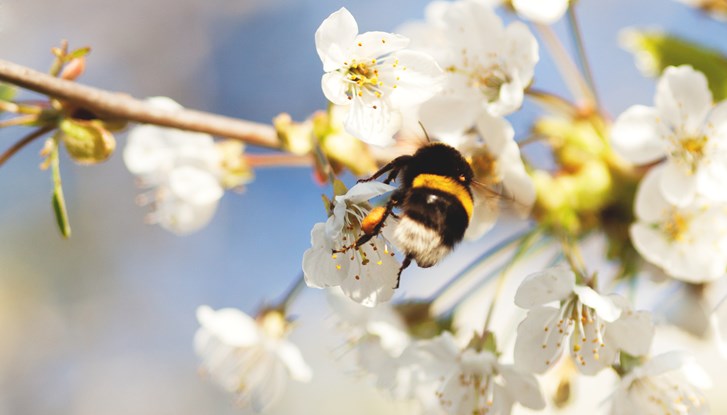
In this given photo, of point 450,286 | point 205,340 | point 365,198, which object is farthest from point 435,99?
point 205,340

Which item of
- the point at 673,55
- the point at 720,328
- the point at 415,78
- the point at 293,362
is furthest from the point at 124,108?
the point at 673,55

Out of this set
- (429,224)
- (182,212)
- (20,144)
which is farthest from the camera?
(182,212)

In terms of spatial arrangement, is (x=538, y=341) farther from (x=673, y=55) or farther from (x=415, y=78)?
(x=673, y=55)

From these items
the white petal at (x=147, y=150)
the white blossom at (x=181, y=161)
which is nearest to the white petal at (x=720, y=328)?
the white blossom at (x=181, y=161)

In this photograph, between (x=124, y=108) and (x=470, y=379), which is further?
(x=470, y=379)

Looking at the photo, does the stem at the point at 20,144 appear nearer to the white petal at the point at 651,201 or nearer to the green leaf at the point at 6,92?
the green leaf at the point at 6,92

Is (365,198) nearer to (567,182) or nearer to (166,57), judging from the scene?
(567,182)
